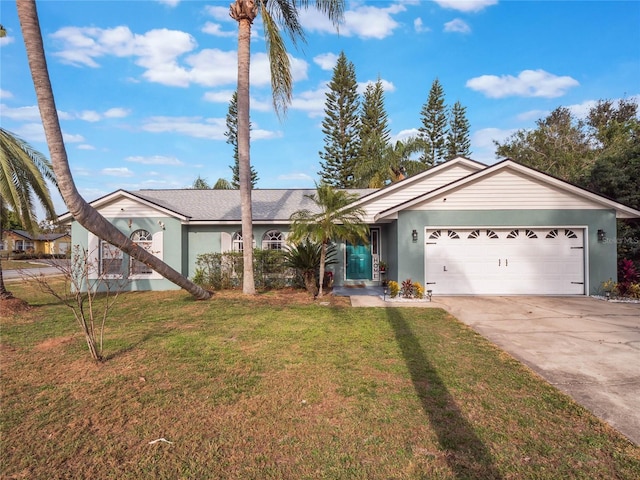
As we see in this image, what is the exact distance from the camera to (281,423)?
11.0 ft

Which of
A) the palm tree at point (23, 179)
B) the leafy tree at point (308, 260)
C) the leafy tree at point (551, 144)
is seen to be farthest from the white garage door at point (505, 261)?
the leafy tree at point (551, 144)

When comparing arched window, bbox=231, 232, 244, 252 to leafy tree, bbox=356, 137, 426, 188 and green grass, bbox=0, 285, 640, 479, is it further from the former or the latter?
leafy tree, bbox=356, 137, 426, 188

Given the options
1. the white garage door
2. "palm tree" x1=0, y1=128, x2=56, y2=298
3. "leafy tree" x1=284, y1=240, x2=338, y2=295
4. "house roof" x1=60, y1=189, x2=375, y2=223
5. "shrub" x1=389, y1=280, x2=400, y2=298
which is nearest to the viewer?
"palm tree" x1=0, y1=128, x2=56, y2=298

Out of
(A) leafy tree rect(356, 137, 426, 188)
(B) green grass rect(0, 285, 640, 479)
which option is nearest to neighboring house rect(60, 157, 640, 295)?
(B) green grass rect(0, 285, 640, 479)

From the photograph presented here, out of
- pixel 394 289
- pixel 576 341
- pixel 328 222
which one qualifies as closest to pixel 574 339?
pixel 576 341

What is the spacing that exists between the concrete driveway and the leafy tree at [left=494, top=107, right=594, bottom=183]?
76.1ft

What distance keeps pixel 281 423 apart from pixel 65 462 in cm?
182

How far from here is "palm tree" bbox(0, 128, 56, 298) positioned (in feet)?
29.1

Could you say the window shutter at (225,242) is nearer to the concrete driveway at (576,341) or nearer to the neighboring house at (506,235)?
the neighboring house at (506,235)

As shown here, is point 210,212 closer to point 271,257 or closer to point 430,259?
point 271,257

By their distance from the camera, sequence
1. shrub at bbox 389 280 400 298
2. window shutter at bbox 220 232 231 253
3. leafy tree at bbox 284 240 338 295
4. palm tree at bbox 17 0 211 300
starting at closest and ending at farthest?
palm tree at bbox 17 0 211 300 < shrub at bbox 389 280 400 298 < leafy tree at bbox 284 240 338 295 < window shutter at bbox 220 232 231 253

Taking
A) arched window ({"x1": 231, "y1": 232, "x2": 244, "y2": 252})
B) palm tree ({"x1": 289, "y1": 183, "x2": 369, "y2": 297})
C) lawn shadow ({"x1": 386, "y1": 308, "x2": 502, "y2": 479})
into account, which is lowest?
lawn shadow ({"x1": 386, "y1": 308, "x2": 502, "y2": 479})

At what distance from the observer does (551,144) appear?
31344 mm

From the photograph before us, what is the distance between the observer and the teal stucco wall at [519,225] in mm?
10734
